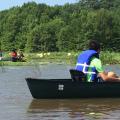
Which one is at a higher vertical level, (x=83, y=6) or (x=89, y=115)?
(x=83, y=6)

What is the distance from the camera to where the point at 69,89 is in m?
15.4

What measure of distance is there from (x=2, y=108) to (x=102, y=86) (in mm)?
3176

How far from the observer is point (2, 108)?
1375cm

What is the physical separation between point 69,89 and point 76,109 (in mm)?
1750

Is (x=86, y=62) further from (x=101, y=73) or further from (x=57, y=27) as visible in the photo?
(x=57, y=27)

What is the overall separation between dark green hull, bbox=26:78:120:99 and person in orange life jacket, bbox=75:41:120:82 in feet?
0.85

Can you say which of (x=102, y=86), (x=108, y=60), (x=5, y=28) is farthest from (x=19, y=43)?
(x=102, y=86)

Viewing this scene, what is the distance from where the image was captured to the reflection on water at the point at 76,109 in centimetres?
1246

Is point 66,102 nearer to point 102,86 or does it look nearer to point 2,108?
point 102,86

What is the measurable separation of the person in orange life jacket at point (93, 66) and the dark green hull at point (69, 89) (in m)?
0.26

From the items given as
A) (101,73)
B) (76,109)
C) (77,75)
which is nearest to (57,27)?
(77,75)

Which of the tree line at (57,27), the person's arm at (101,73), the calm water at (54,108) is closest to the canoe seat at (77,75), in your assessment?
the person's arm at (101,73)

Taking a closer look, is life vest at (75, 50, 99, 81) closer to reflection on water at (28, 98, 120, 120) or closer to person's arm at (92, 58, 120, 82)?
person's arm at (92, 58, 120, 82)

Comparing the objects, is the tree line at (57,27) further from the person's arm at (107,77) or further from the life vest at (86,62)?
the person's arm at (107,77)
